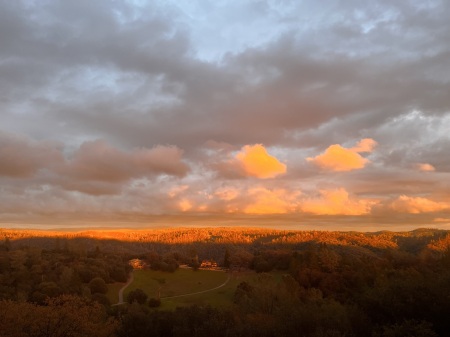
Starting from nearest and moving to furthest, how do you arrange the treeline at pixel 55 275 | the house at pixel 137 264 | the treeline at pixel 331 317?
the treeline at pixel 331 317, the treeline at pixel 55 275, the house at pixel 137 264

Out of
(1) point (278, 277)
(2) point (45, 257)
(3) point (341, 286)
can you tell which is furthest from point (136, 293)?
(2) point (45, 257)

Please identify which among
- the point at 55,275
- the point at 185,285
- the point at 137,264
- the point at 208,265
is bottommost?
the point at 185,285

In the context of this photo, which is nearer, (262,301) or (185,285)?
(262,301)

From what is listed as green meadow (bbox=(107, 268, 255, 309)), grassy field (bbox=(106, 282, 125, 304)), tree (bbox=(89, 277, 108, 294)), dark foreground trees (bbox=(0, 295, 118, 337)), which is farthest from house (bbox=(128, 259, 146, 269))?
dark foreground trees (bbox=(0, 295, 118, 337))

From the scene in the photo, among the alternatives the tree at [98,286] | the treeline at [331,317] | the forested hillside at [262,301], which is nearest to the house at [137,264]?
the forested hillside at [262,301]

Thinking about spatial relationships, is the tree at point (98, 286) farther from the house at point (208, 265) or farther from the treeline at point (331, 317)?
the house at point (208, 265)

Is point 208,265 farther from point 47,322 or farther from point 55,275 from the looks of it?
point 47,322

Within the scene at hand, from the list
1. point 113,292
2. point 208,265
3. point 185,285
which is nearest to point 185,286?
point 185,285

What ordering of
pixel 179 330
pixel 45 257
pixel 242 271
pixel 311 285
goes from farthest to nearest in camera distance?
pixel 45 257
pixel 242 271
pixel 311 285
pixel 179 330

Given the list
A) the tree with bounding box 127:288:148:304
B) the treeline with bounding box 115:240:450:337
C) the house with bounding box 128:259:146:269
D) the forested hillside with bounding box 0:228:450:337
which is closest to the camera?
the treeline with bounding box 115:240:450:337

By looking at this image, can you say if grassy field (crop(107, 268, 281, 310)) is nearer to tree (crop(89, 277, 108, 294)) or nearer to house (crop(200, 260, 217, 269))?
tree (crop(89, 277, 108, 294))

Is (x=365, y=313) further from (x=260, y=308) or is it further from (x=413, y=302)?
(x=260, y=308)
